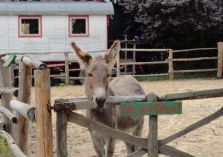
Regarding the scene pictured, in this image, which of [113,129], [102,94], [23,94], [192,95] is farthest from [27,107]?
[192,95]

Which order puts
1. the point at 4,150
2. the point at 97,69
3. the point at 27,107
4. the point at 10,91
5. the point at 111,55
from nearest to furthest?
the point at 27,107 → the point at 97,69 → the point at 111,55 → the point at 10,91 → the point at 4,150

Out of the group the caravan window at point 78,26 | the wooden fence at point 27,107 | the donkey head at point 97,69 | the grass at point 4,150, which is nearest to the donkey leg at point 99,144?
the donkey head at point 97,69

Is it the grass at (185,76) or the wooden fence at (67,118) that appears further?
the grass at (185,76)

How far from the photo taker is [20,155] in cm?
405

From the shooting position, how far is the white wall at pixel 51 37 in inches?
798

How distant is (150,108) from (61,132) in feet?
2.31

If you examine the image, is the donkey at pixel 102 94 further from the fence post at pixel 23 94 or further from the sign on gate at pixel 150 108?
the fence post at pixel 23 94

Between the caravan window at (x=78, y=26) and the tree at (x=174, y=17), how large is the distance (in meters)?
2.27

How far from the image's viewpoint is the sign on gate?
11.8 ft

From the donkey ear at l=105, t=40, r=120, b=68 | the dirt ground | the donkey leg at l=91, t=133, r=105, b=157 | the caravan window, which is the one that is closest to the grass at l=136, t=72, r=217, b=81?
the caravan window

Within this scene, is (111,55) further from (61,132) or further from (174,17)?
(174,17)

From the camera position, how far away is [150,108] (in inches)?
142

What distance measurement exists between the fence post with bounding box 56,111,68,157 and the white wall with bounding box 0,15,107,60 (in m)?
16.4

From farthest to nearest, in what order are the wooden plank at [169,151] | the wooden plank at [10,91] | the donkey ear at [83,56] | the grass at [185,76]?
1. the grass at [185,76]
2. the wooden plank at [10,91]
3. the donkey ear at [83,56]
4. the wooden plank at [169,151]
